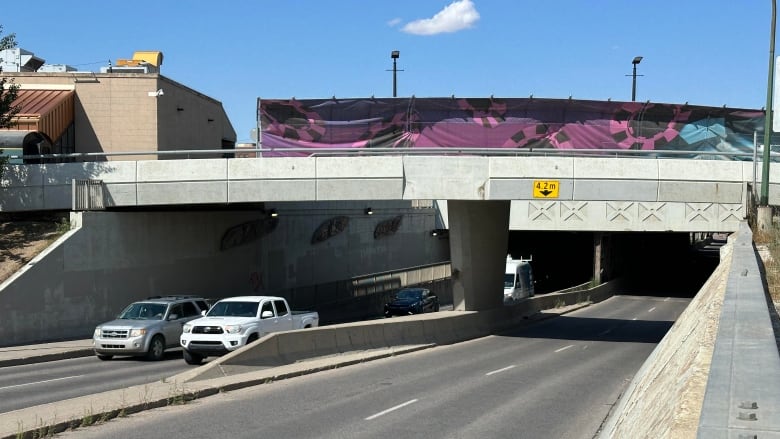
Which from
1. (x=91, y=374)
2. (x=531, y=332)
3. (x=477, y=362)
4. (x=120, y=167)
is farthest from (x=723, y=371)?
(x=531, y=332)

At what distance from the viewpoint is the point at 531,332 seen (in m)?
36.4

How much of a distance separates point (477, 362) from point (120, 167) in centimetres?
1531

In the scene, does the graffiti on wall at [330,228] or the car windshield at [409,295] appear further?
the graffiti on wall at [330,228]

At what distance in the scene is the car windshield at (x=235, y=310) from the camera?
72.8 feet

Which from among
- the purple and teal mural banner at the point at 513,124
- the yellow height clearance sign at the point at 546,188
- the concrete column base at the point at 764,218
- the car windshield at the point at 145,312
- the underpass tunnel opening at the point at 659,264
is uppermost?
the purple and teal mural banner at the point at 513,124

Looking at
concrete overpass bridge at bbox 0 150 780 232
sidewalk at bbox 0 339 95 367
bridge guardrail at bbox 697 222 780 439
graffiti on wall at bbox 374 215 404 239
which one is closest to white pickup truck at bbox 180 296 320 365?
sidewalk at bbox 0 339 95 367

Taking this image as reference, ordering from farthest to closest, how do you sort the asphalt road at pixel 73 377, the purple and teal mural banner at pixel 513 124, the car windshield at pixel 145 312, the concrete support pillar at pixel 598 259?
the concrete support pillar at pixel 598 259
the purple and teal mural banner at pixel 513 124
the car windshield at pixel 145 312
the asphalt road at pixel 73 377

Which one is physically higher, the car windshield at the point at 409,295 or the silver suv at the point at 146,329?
the silver suv at the point at 146,329

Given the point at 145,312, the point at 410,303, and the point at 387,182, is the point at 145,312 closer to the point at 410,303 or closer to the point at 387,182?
the point at 387,182

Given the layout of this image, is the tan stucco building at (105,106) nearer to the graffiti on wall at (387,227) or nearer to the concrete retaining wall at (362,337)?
the graffiti on wall at (387,227)

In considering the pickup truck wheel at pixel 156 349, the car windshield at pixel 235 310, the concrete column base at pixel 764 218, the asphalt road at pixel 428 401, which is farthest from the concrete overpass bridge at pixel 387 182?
the car windshield at pixel 235 310

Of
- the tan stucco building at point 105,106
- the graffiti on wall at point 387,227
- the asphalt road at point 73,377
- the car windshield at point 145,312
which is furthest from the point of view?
the graffiti on wall at point 387,227

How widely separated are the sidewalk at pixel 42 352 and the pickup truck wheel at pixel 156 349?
111 inches

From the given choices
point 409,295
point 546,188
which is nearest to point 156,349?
point 546,188
